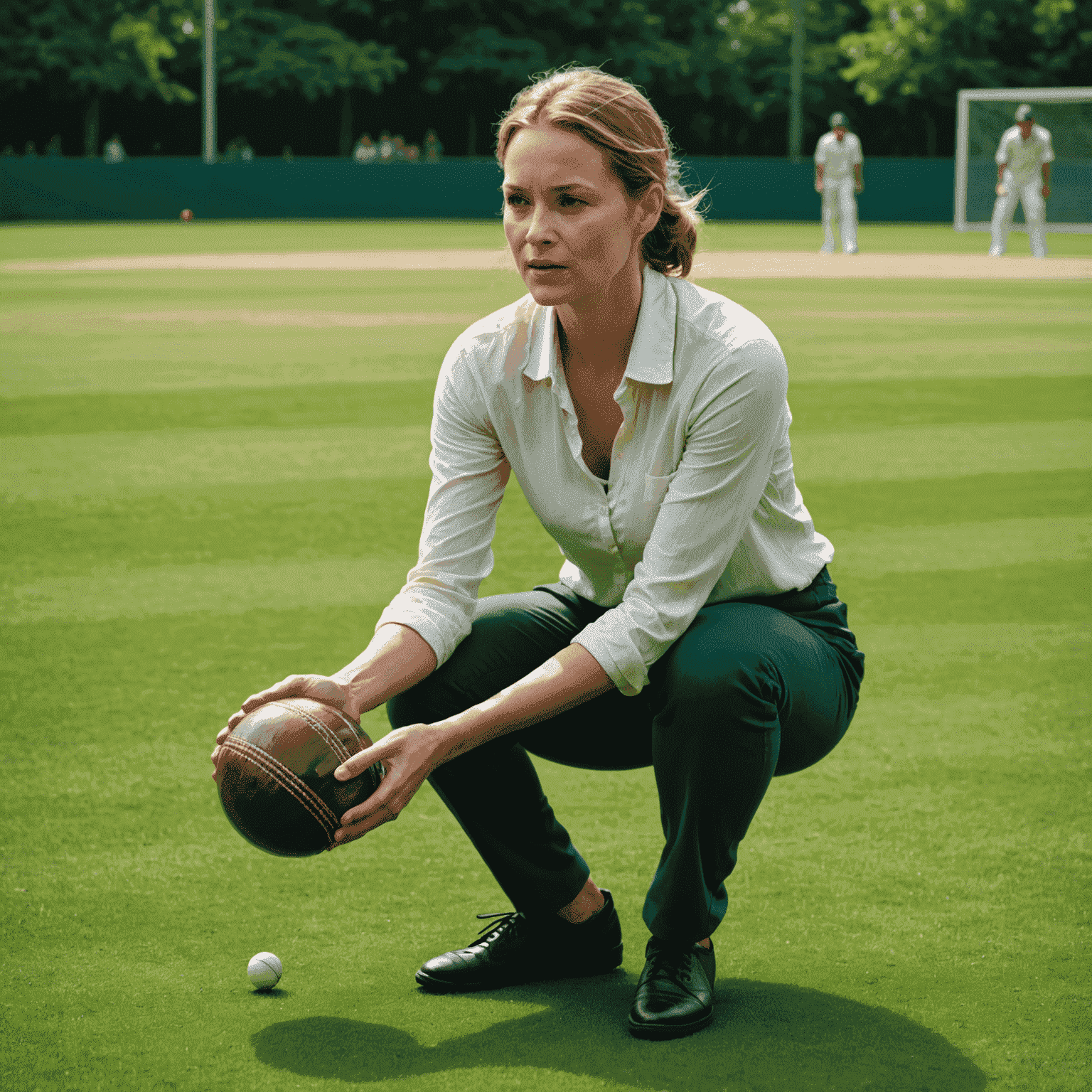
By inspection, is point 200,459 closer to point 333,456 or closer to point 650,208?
point 333,456

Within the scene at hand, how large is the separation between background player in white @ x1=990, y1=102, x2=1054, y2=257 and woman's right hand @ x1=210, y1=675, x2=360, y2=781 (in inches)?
1062

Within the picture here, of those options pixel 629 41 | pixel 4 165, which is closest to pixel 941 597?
pixel 4 165

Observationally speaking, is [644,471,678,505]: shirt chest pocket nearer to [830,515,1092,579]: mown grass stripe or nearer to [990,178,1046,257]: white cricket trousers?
[830,515,1092,579]: mown grass stripe

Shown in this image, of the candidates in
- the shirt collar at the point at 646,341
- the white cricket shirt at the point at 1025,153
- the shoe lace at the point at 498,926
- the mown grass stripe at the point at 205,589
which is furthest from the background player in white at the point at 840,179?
the shoe lace at the point at 498,926

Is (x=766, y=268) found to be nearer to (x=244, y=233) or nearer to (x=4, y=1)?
(x=244, y=233)

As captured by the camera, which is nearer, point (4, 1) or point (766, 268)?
point (766, 268)

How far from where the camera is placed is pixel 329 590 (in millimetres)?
6605

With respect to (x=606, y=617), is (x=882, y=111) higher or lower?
higher

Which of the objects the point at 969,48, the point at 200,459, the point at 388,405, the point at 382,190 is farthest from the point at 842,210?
the point at 969,48

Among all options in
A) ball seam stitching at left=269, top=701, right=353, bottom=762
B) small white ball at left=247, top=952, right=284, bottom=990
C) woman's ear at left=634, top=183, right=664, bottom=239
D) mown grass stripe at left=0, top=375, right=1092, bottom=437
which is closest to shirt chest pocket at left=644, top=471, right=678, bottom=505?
woman's ear at left=634, top=183, right=664, bottom=239

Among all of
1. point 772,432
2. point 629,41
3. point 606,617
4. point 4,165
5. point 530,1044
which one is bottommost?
point 530,1044

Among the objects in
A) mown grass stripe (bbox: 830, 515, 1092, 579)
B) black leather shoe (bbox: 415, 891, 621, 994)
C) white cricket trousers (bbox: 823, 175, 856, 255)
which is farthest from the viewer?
white cricket trousers (bbox: 823, 175, 856, 255)

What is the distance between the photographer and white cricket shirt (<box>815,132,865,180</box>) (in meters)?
30.7

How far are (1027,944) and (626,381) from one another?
1424 millimetres
